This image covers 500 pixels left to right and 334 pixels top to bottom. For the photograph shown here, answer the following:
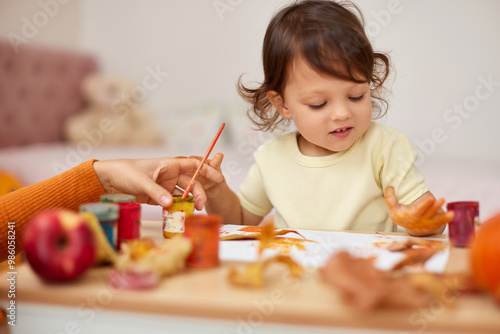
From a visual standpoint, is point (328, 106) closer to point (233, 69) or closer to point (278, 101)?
point (278, 101)

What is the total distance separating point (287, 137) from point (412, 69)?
4.11ft

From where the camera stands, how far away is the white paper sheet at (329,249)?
2.55 ft

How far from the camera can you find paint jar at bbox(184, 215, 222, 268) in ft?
2.41

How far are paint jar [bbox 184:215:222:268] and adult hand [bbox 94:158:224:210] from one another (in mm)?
203

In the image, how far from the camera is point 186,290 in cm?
63

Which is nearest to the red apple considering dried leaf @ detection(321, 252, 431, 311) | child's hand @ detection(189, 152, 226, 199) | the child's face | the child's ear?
dried leaf @ detection(321, 252, 431, 311)

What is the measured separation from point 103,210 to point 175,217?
223 millimetres

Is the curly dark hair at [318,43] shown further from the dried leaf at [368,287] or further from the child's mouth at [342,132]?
the dried leaf at [368,287]

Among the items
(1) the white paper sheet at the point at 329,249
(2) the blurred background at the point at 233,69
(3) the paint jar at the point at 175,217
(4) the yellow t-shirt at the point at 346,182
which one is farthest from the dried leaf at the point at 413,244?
(2) the blurred background at the point at 233,69

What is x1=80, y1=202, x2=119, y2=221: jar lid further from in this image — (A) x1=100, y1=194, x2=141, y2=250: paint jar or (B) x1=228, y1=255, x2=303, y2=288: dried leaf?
(B) x1=228, y1=255, x2=303, y2=288: dried leaf

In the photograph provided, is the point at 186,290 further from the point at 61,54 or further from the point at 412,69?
the point at 61,54

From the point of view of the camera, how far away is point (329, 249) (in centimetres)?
88

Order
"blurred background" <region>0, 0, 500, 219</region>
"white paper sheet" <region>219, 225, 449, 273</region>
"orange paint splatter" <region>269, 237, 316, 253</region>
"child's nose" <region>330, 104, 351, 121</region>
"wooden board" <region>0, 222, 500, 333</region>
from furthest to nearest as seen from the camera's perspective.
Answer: "blurred background" <region>0, 0, 500, 219</region>
"child's nose" <region>330, 104, 351, 121</region>
"orange paint splatter" <region>269, 237, 316, 253</region>
"white paper sheet" <region>219, 225, 449, 273</region>
"wooden board" <region>0, 222, 500, 333</region>

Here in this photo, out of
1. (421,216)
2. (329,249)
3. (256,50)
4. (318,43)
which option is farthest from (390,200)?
(256,50)
